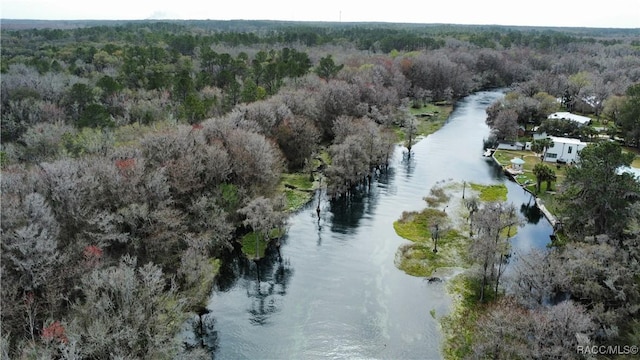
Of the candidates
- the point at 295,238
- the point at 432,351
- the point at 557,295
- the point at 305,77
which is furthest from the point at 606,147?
the point at 305,77

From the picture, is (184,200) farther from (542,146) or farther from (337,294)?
(542,146)

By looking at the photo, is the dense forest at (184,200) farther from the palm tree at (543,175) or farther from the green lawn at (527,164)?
the palm tree at (543,175)

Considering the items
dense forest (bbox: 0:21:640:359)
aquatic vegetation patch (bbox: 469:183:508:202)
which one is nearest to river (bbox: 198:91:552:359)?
aquatic vegetation patch (bbox: 469:183:508:202)

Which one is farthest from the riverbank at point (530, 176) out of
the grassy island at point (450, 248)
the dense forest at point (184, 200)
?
the dense forest at point (184, 200)

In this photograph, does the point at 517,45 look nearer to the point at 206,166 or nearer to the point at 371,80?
the point at 371,80

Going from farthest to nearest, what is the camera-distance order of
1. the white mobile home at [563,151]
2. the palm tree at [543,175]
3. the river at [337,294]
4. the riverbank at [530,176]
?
the white mobile home at [563,151]
the palm tree at [543,175]
the riverbank at [530,176]
the river at [337,294]

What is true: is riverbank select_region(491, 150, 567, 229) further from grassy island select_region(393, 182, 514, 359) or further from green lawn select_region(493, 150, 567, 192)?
grassy island select_region(393, 182, 514, 359)
